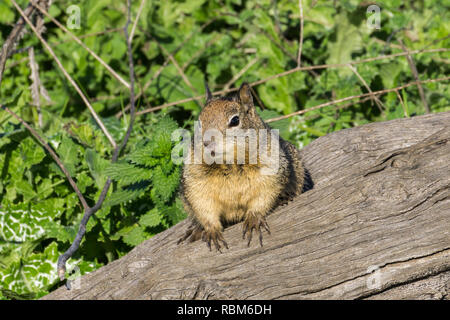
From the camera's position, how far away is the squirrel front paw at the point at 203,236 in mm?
2766

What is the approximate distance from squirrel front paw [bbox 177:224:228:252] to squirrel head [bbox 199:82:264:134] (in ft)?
1.74

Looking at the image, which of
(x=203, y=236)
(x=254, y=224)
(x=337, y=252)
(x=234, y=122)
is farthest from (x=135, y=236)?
(x=337, y=252)

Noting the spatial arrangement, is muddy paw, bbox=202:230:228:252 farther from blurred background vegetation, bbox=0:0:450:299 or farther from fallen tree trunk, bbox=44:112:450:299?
blurred background vegetation, bbox=0:0:450:299

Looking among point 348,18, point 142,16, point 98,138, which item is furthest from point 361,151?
point 142,16

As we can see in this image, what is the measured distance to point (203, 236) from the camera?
2832 mm

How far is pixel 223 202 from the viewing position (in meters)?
2.78

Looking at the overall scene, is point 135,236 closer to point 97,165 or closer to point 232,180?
point 97,165

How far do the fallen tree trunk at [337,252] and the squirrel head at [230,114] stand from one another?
486mm

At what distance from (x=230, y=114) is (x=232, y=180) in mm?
316

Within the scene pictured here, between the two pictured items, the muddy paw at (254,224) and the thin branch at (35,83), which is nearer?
the muddy paw at (254,224)

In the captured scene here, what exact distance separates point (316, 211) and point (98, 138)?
6.19 feet

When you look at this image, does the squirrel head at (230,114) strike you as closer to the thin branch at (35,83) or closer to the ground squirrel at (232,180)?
the ground squirrel at (232,180)

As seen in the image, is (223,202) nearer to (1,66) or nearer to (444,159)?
(444,159)

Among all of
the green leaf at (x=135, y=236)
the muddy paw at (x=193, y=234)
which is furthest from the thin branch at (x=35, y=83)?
the muddy paw at (x=193, y=234)
